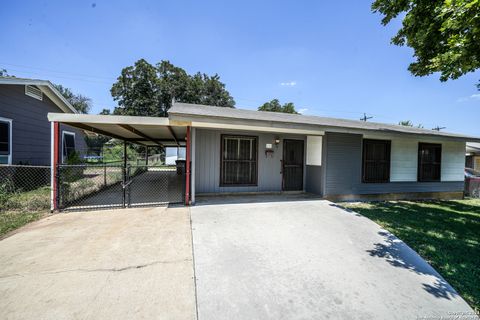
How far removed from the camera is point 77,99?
4969 cm

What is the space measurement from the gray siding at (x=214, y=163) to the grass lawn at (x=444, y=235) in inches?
117

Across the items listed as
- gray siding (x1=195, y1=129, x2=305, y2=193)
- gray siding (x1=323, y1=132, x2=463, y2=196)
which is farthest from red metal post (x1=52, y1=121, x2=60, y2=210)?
gray siding (x1=323, y1=132, x2=463, y2=196)

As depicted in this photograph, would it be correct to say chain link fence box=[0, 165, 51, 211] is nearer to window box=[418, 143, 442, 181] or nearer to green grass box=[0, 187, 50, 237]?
green grass box=[0, 187, 50, 237]

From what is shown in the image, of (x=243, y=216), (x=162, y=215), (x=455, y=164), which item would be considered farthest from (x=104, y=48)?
(x=455, y=164)

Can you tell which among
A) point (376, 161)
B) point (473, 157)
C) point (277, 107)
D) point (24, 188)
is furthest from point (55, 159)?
point (277, 107)

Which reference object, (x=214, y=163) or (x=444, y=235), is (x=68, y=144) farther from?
(x=444, y=235)

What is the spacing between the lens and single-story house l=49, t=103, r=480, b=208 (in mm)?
6664

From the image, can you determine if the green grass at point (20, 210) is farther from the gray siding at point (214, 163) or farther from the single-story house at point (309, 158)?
the gray siding at point (214, 163)

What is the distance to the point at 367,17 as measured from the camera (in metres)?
7.05

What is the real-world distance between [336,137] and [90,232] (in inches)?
275

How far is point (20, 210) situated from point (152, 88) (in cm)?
2913

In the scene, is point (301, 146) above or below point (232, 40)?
below

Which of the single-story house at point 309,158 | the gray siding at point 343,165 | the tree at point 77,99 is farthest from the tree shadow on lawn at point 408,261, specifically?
the tree at point 77,99

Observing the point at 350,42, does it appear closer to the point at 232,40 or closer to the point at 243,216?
the point at 232,40
